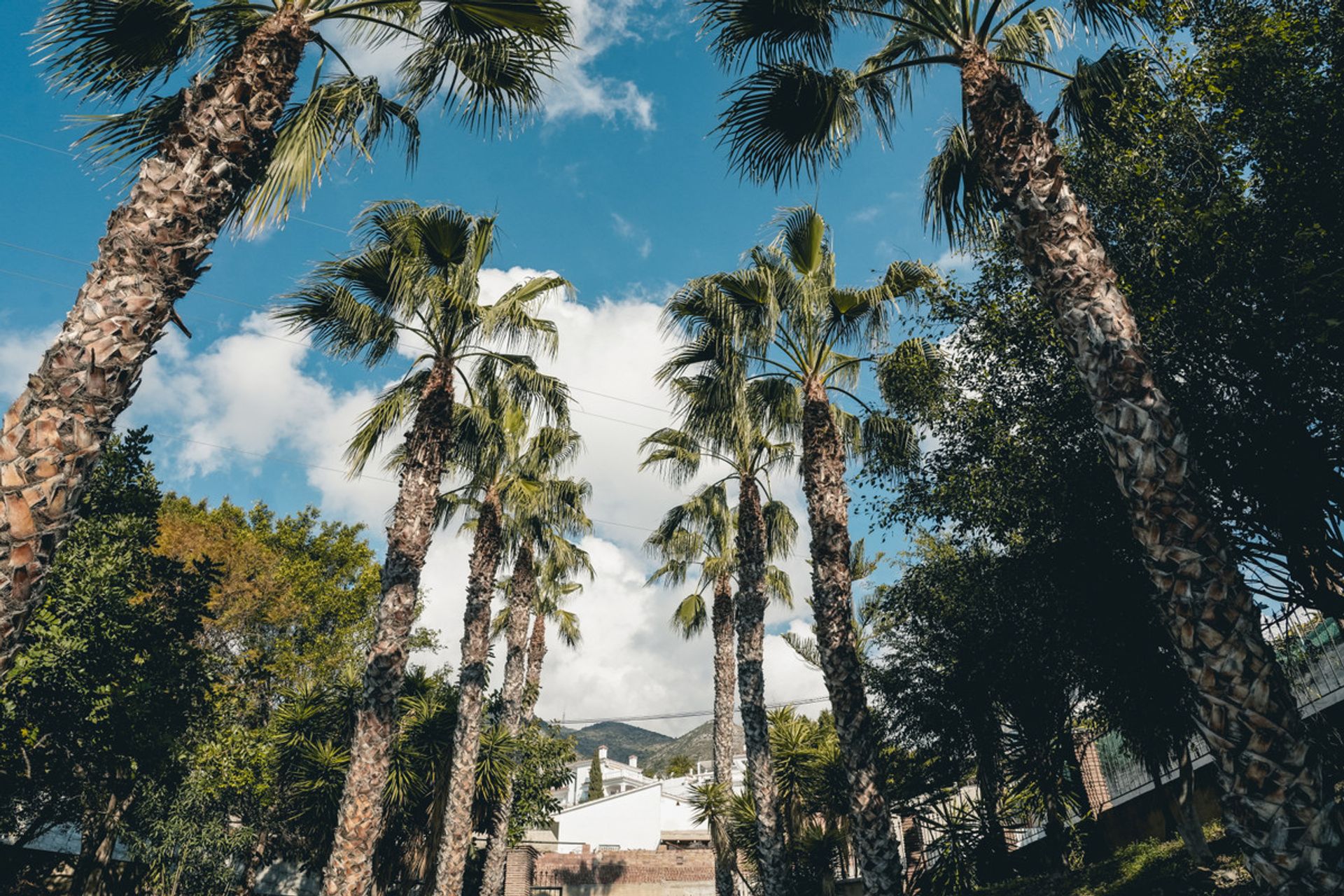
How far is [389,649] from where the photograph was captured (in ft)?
30.3

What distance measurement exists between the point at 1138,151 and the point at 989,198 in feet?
5.42

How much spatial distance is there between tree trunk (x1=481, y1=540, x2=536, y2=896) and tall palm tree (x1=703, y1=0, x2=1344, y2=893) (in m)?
14.6

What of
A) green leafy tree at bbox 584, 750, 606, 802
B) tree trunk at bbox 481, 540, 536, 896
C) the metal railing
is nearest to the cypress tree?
green leafy tree at bbox 584, 750, 606, 802

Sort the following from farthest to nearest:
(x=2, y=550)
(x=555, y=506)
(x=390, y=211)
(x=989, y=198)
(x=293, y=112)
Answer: (x=555, y=506) < (x=390, y=211) < (x=989, y=198) < (x=293, y=112) < (x=2, y=550)

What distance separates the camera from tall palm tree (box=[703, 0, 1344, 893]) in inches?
171

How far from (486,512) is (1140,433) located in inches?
544

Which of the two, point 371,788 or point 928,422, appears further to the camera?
point 928,422

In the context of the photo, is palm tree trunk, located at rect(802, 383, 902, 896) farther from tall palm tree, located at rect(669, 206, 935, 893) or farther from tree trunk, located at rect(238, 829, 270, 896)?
tree trunk, located at rect(238, 829, 270, 896)

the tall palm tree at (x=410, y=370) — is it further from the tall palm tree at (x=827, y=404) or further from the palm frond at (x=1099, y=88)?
the palm frond at (x=1099, y=88)

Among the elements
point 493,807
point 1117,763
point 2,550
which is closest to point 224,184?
point 2,550

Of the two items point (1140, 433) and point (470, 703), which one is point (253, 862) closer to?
point (470, 703)

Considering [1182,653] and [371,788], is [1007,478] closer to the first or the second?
[1182,653]

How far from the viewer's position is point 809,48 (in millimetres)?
9031

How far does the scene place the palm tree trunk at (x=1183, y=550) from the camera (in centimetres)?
430
